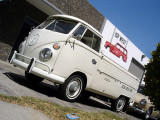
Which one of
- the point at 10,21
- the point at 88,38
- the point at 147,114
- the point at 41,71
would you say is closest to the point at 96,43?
the point at 88,38

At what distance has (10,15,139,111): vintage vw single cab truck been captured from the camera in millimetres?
4875

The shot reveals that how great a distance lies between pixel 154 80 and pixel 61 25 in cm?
496

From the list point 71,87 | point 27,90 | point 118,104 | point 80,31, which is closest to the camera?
point 27,90

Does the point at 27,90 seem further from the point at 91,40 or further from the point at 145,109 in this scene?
the point at 145,109

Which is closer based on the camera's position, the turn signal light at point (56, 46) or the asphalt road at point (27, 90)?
the asphalt road at point (27, 90)

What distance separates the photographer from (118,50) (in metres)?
18.5

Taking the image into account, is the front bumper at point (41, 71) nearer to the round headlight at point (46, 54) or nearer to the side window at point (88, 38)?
the round headlight at point (46, 54)

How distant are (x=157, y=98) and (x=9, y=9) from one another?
846cm

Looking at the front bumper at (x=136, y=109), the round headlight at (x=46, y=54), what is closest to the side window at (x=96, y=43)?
the round headlight at (x=46, y=54)

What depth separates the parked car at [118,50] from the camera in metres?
17.0

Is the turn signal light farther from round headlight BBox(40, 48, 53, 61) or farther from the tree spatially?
the tree

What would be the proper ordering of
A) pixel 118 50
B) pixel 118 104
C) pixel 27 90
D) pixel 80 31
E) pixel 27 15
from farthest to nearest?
pixel 118 50 < pixel 27 15 < pixel 118 104 < pixel 80 31 < pixel 27 90

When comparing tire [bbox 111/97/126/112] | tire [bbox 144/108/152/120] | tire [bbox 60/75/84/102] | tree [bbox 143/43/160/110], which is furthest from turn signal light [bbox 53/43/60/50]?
tire [bbox 144/108/152/120]

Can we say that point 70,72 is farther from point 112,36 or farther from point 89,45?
point 112,36
